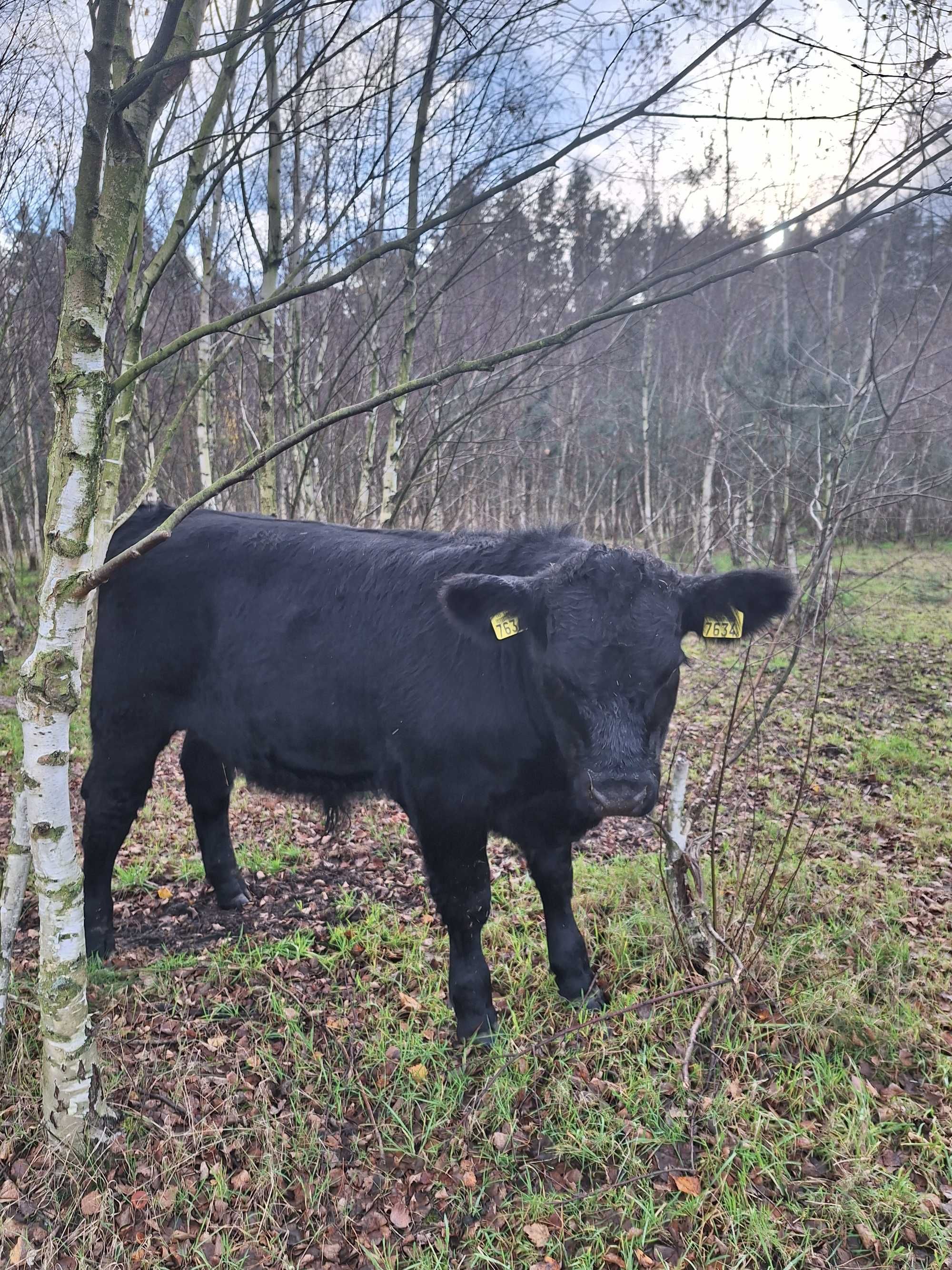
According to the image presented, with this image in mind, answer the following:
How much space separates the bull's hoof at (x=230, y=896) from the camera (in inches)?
178

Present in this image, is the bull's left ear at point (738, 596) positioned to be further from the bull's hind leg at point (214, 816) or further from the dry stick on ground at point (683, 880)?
the bull's hind leg at point (214, 816)

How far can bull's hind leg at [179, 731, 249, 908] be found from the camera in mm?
4496

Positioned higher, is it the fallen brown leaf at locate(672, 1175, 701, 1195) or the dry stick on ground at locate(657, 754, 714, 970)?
the dry stick on ground at locate(657, 754, 714, 970)

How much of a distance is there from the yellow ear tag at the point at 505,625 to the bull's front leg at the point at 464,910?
0.91m

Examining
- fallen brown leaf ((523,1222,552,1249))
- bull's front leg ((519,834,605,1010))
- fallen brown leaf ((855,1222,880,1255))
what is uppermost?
bull's front leg ((519,834,605,1010))

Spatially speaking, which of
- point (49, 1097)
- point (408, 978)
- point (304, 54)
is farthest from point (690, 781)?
point (304, 54)

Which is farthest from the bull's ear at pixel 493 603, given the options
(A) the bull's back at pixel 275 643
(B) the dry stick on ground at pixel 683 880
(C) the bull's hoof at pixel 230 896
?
(C) the bull's hoof at pixel 230 896

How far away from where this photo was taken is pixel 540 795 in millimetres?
3283

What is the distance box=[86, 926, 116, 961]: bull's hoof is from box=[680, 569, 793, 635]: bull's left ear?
339 cm

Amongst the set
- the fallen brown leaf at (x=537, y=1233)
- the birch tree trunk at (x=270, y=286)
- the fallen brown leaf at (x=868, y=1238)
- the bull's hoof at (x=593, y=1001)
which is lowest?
the fallen brown leaf at (x=537, y=1233)

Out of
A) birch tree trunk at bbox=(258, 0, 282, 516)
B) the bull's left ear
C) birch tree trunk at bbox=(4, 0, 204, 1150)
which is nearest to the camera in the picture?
birch tree trunk at bbox=(4, 0, 204, 1150)

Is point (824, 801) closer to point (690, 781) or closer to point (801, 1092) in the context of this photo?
point (690, 781)

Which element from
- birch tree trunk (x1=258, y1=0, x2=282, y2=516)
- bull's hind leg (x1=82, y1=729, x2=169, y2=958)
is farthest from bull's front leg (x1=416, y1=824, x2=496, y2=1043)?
birch tree trunk (x1=258, y1=0, x2=282, y2=516)

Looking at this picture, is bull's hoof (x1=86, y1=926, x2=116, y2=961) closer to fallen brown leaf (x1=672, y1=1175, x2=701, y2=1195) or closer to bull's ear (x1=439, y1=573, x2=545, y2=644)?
bull's ear (x1=439, y1=573, x2=545, y2=644)
